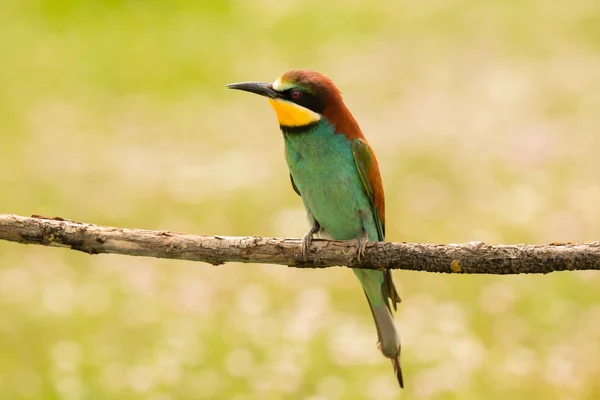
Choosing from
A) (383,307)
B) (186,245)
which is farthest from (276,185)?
(186,245)

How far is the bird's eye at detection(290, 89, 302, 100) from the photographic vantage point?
105 inches

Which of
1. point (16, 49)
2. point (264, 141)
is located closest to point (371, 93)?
point (264, 141)

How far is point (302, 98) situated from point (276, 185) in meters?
2.68

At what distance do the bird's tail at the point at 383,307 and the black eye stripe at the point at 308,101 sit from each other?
54cm

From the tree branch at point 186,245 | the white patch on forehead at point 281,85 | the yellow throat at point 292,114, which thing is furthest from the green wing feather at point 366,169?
the tree branch at point 186,245

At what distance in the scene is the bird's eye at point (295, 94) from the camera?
2668mm

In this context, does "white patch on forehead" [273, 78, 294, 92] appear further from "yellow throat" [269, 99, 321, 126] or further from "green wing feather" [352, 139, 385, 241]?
"green wing feather" [352, 139, 385, 241]

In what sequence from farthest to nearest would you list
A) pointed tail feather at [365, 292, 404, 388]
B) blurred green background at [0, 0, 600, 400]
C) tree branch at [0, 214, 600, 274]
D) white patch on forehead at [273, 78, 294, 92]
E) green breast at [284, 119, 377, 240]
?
1. blurred green background at [0, 0, 600, 400]
2. pointed tail feather at [365, 292, 404, 388]
3. green breast at [284, 119, 377, 240]
4. white patch on forehead at [273, 78, 294, 92]
5. tree branch at [0, 214, 600, 274]

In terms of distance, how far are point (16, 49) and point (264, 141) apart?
239cm

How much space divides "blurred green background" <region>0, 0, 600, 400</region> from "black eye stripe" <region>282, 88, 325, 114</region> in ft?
4.26

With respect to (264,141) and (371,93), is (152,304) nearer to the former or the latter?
(264,141)

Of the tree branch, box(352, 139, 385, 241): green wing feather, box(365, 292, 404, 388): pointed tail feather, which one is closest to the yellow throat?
box(352, 139, 385, 241): green wing feather

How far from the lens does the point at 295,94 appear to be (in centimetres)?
267

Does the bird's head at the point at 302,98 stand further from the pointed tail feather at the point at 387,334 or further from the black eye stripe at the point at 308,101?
the pointed tail feather at the point at 387,334
